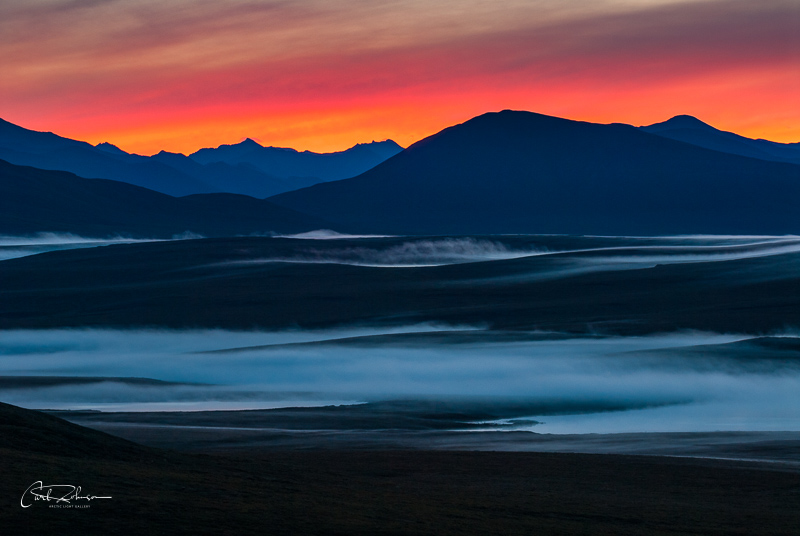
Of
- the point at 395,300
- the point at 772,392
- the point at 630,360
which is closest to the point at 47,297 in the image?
the point at 395,300

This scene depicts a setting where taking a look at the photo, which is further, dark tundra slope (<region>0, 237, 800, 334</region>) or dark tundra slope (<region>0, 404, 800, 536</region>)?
dark tundra slope (<region>0, 237, 800, 334</region>)

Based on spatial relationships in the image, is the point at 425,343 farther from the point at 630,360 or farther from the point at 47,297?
the point at 47,297

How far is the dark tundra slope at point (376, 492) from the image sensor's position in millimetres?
12945

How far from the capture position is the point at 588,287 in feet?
296

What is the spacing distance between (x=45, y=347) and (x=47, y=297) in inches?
910

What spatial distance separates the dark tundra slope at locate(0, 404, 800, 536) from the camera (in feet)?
42.5
